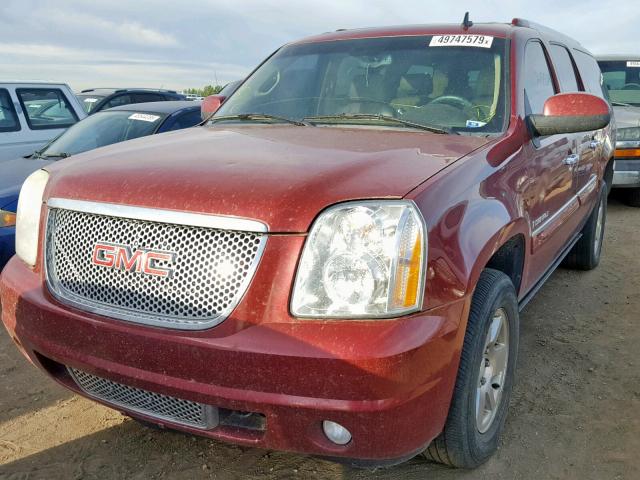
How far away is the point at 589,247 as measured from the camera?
4.98 meters

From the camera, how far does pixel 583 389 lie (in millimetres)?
3121

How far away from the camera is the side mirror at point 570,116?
2.86 m

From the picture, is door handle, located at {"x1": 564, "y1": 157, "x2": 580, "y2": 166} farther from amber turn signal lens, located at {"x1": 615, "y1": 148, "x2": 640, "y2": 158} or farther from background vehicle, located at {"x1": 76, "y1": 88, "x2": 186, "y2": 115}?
background vehicle, located at {"x1": 76, "y1": 88, "x2": 186, "y2": 115}

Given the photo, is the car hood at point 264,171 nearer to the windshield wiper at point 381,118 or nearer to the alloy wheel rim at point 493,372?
the windshield wiper at point 381,118

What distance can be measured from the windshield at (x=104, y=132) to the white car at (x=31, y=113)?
1.40 meters

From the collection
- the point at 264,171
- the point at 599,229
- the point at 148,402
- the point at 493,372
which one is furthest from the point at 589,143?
the point at 148,402

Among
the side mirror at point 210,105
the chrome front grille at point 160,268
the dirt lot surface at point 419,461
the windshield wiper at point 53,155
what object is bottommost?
the dirt lot surface at point 419,461

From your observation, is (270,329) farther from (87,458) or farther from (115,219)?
(87,458)

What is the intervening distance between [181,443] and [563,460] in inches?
61.7

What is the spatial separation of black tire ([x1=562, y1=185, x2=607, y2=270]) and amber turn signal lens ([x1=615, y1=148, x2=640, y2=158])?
10.0 feet

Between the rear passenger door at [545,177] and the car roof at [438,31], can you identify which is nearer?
the rear passenger door at [545,177]

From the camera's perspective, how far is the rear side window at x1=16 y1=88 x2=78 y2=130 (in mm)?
7547

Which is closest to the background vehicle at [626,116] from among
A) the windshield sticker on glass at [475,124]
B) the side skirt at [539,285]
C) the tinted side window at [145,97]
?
the side skirt at [539,285]

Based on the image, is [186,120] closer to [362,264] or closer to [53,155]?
[53,155]
